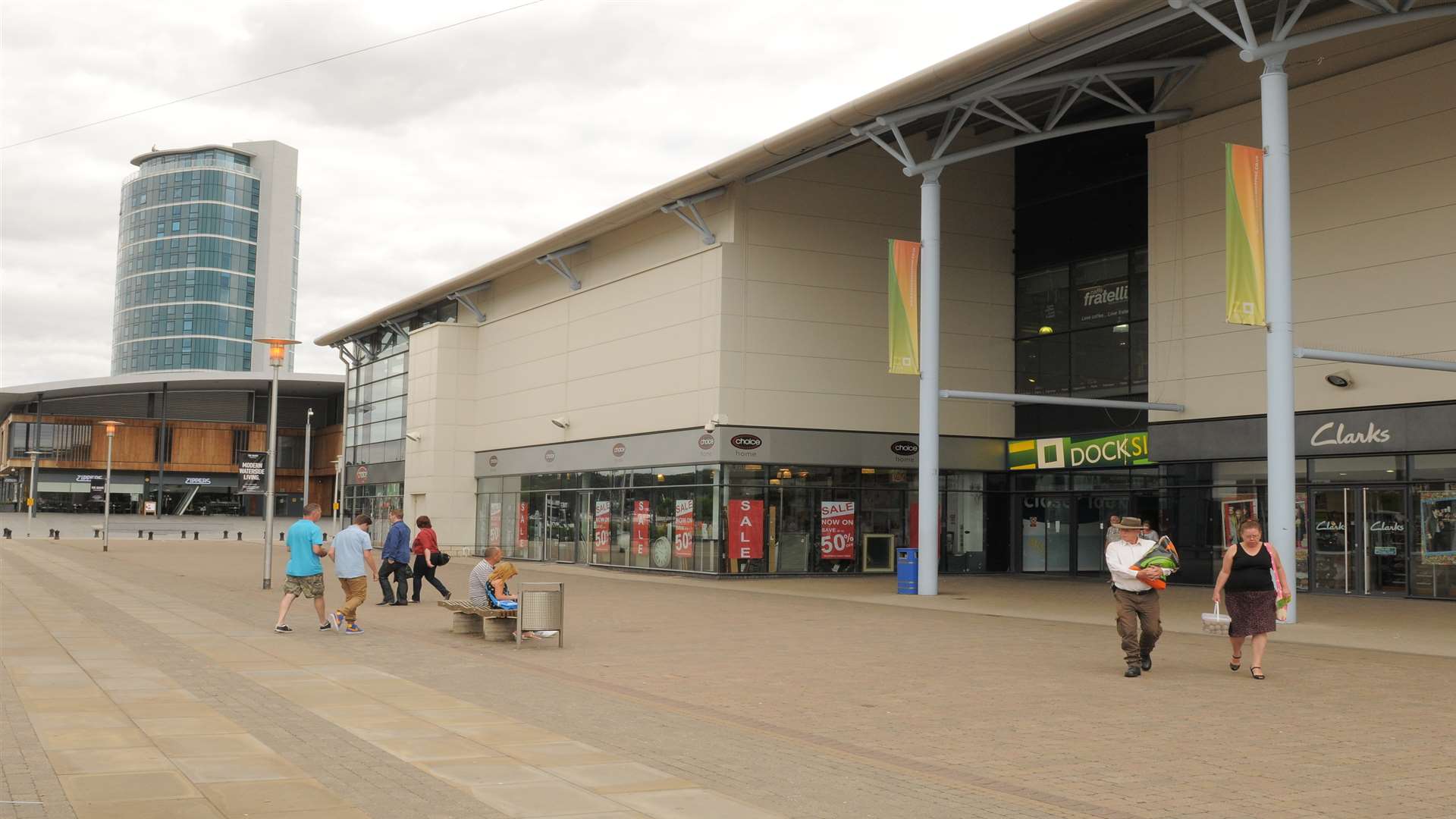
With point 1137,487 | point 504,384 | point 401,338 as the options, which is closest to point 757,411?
point 1137,487

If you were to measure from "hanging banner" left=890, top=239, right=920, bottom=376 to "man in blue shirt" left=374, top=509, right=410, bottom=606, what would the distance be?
10518 mm

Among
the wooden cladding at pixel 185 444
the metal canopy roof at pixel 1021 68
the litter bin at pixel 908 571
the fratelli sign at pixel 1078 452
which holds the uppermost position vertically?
the metal canopy roof at pixel 1021 68

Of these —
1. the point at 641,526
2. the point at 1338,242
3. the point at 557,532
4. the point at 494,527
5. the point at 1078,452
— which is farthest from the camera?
the point at 494,527

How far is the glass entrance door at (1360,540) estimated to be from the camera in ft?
81.3

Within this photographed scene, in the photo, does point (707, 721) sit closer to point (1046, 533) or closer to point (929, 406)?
point (929, 406)

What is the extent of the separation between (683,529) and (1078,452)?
10.3 meters

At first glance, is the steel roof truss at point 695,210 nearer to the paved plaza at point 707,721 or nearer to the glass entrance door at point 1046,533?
the glass entrance door at point 1046,533

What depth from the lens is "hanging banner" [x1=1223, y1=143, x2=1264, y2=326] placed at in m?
20.5

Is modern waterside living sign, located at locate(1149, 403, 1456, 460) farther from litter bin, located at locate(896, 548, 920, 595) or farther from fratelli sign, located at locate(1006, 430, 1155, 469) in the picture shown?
litter bin, located at locate(896, 548, 920, 595)

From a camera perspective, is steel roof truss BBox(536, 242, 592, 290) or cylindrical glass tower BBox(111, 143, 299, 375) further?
cylindrical glass tower BBox(111, 143, 299, 375)

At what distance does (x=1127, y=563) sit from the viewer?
42.1ft

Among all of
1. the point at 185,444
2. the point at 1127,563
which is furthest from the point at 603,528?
the point at 185,444

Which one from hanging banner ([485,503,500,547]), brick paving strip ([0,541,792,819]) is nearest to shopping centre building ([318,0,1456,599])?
hanging banner ([485,503,500,547])

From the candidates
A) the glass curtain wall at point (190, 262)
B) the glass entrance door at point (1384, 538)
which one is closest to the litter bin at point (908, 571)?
the glass entrance door at point (1384, 538)
